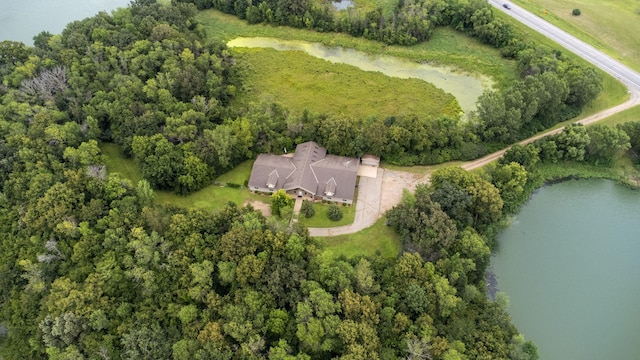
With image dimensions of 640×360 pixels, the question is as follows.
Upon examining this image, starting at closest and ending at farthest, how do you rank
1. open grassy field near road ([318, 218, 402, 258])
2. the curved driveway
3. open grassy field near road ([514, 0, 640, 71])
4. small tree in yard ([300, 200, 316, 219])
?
open grassy field near road ([318, 218, 402, 258])
small tree in yard ([300, 200, 316, 219])
the curved driveway
open grassy field near road ([514, 0, 640, 71])

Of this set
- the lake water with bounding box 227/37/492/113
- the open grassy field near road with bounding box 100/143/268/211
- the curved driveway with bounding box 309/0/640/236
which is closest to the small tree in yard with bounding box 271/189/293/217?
the open grassy field near road with bounding box 100/143/268/211

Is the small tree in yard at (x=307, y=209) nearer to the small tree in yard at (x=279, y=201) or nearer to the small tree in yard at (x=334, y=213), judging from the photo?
the small tree in yard at (x=279, y=201)

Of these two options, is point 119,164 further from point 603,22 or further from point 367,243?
point 603,22

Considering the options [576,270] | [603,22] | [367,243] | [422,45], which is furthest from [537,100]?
[603,22]

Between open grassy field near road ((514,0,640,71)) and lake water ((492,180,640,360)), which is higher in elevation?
open grassy field near road ((514,0,640,71))

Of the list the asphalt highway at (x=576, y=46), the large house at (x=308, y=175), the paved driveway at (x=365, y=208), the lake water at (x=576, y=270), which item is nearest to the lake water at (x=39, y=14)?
the large house at (x=308, y=175)

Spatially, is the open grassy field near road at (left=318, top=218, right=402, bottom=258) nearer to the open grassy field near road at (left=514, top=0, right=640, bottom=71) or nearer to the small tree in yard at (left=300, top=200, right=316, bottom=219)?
the small tree in yard at (left=300, top=200, right=316, bottom=219)

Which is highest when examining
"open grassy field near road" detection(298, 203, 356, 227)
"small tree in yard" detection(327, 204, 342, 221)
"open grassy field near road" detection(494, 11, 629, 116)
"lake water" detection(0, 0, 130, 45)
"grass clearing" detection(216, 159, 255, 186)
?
"lake water" detection(0, 0, 130, 45)
